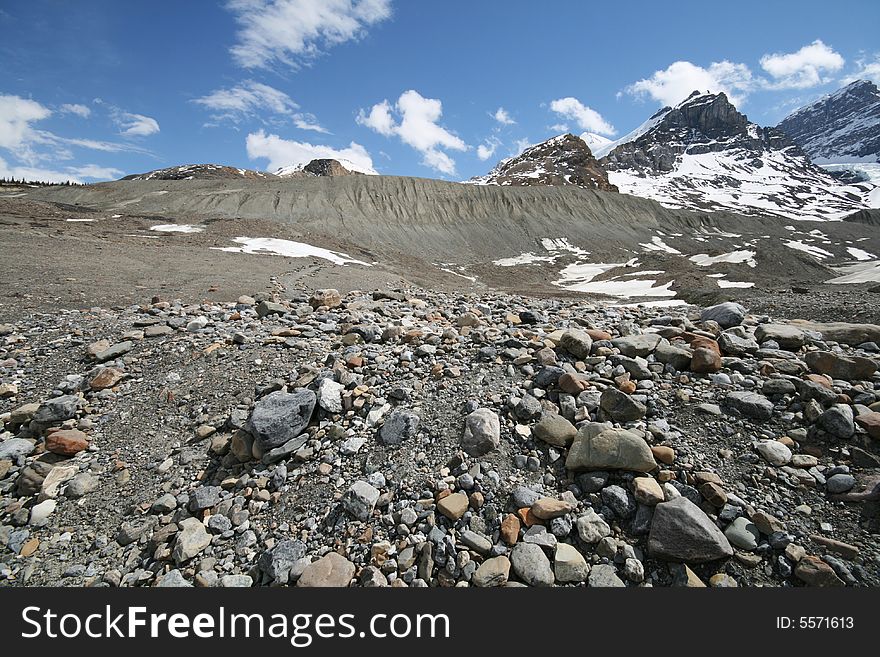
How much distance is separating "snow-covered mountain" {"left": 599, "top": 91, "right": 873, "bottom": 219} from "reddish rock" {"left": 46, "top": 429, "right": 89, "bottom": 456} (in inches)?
4797

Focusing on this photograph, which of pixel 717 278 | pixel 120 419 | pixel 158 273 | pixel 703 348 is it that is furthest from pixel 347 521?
pixel 717 278

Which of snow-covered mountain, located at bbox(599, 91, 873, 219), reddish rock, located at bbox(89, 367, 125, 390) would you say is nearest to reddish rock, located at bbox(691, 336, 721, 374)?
reddish rock, located at bbox(89, 367, 125, 390)

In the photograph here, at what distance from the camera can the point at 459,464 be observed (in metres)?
3.09

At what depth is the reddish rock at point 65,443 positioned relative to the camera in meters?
3.59

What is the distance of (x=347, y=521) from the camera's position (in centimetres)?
276

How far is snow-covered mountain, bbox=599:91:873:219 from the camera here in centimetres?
11725

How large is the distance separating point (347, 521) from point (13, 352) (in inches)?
237

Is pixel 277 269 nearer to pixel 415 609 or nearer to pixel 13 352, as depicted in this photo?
pixel 13 352

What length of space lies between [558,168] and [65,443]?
376 feet

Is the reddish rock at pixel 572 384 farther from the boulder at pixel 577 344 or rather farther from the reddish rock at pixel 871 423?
the reddish rock at pixel 871 423

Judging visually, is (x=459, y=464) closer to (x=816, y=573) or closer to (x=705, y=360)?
(x=816, y=573)

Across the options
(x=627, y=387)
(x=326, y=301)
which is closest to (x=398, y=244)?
(x=326, y=301)

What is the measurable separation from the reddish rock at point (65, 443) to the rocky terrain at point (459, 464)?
0.07ft

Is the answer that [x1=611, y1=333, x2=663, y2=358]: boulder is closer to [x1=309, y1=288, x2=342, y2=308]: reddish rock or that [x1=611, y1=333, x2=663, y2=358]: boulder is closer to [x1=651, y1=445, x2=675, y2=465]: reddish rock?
[x1=651, y1=445, x2=675, y2=465]: reddish rock
